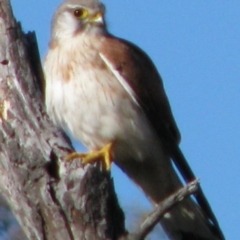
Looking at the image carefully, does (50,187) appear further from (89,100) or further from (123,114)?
(123,114)

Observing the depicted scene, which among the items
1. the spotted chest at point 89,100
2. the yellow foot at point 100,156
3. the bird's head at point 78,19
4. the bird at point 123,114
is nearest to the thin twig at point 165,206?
the yellow foot at point 100,156

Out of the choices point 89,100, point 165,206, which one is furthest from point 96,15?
point 165,206

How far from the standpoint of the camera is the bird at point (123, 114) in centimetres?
567

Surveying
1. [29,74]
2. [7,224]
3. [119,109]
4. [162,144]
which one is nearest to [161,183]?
[162,144]

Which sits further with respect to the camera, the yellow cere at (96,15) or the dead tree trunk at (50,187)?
the yellow cere at (96,15)

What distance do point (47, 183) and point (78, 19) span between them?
2.03 metres

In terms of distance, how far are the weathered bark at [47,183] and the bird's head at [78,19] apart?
4.06ft

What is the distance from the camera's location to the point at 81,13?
21.2ft

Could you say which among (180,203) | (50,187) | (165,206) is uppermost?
(50,187)

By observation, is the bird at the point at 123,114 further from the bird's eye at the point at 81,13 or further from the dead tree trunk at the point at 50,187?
the dead tree trunk at the point at 50,187

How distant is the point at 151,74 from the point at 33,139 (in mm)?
1570

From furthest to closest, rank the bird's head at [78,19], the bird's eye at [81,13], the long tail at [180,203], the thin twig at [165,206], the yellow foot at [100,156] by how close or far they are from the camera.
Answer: the bird's eye at [81,13]
the bird's head at [78,19]
the long tail at [180,203]
the yellow foot at [100,156]
the thin twig at [165,206]

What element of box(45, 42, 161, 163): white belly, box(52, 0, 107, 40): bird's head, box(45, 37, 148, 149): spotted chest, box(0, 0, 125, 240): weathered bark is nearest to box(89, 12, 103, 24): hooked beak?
box(52, 0, 107, 40): bird's head

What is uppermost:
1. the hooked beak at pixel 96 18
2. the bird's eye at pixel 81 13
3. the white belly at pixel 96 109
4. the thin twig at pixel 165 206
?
the bird's eye at pixel 81 13
